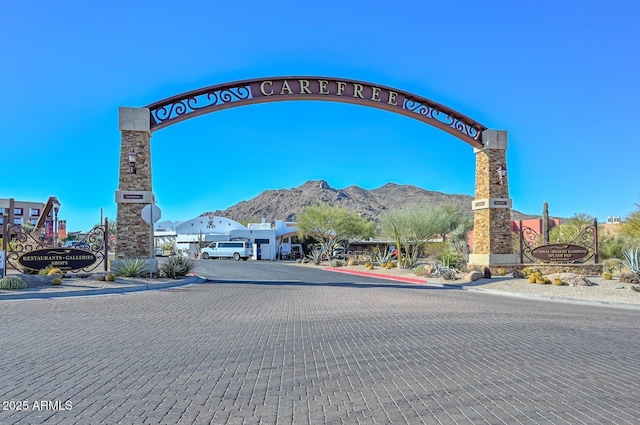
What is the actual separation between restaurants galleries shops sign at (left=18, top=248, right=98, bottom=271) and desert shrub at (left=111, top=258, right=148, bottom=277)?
2.94 ft

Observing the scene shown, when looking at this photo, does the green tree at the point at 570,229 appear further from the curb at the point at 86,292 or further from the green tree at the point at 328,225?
the curb at the point at 86,292

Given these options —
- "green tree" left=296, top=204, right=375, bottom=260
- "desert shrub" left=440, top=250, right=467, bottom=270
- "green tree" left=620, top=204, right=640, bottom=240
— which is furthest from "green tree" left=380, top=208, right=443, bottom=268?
"green tree" left=296, top=204, right=375, bottom=260

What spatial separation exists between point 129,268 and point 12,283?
4.65m

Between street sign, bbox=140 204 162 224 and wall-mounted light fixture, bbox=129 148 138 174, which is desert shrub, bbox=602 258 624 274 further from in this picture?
wall-mounted light fixture, bbox=129 148 138 174

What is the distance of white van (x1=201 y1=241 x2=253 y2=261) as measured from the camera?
55781 millimetres

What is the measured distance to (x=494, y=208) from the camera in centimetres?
2406

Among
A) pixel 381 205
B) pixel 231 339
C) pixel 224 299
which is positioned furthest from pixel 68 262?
pixel 381 205

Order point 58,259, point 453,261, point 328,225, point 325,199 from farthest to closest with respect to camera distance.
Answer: point 325,199 → point 328,225 → point 453,261 → point 58,259

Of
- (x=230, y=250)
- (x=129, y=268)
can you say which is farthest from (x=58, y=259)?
(x=230, y=250)

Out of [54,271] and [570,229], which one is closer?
[54,271]

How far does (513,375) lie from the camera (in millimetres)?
6289

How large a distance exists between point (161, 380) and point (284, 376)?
4.69 ft

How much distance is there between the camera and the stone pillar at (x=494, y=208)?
23.9 metres

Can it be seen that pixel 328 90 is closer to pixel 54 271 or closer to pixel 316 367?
pixel 54 271
